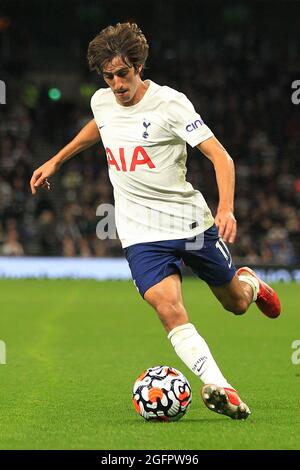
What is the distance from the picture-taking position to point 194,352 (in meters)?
7.18

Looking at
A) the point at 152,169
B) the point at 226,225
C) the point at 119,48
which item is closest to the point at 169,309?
the point at 226,225

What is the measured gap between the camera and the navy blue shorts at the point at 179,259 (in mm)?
7324

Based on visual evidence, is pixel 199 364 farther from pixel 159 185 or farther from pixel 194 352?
pixel 159 185

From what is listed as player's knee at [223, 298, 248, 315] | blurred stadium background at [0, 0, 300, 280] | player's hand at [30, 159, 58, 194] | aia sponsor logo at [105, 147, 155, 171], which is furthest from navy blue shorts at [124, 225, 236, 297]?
blurred stadium background at [0, 0, 300, 280]

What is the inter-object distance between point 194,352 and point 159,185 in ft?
3.65

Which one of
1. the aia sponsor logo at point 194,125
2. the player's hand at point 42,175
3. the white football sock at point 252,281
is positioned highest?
the aia sponsor logo at point 194,125

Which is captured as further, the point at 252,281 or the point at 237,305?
the point at 252,281

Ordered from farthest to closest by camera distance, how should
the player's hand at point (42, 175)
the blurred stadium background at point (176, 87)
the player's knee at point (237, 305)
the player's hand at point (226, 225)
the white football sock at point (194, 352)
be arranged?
the blurred stadium background at point (176, 87) < the player's knee at point (237, 305) < the player's hand at point (42, 175) < the white football sock at point (194, 352) < the player's hand at point (226, 225)

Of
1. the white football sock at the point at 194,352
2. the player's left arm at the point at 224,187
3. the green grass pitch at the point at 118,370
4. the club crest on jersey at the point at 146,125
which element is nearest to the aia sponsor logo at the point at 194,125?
the player's left arm at the point at 224,187

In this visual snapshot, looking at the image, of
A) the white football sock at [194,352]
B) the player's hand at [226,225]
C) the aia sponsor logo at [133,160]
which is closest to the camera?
the player's hand at [226,225]

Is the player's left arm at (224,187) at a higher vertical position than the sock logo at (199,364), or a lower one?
higher

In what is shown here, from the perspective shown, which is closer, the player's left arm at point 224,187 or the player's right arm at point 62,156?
the player's left arm at point 224,187

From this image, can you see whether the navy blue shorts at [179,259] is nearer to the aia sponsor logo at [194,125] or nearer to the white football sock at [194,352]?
the white football sock at [194,352]

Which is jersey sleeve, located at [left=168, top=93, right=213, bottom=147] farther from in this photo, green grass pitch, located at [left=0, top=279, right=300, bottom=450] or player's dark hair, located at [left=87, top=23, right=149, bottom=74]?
green grass pitch, located at [left=0, top=279, right=300, bottom=450]
